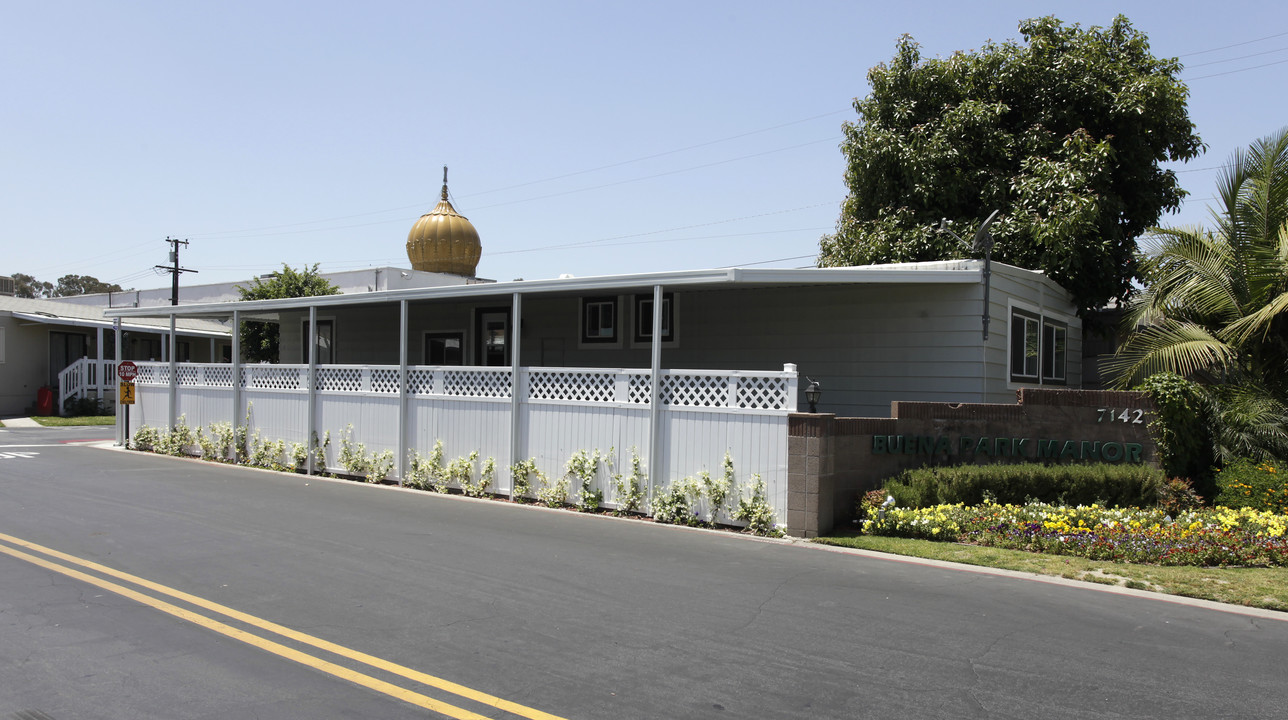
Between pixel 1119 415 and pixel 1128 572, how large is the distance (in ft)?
10.1

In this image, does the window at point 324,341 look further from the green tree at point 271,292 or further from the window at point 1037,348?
the window at point 1037,348

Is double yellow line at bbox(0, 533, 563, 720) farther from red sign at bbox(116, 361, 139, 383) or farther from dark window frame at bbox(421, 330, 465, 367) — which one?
red sign at bbox(116, 361, 139, 383)

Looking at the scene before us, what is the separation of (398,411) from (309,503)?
2.84m

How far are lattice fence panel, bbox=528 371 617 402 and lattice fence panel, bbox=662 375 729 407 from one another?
3.00ft

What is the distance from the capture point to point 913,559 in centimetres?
914

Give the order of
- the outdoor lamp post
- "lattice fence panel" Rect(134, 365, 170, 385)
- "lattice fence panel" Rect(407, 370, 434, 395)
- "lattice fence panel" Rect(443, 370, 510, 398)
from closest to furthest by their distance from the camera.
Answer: the outdoor lamp post, "lattice fence panel" Rect(443, 370, 510, 398), "lattice fence panel" Rect(407, 370, 434, 395), "lattice fence panel" Rect(134, 365, 170, 385)

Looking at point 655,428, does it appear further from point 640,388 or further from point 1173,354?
point 1173,354

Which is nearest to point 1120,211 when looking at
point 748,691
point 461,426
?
point 461,426

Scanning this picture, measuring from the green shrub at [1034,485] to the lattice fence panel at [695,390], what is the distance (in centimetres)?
230

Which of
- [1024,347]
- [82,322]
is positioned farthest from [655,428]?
[82,322]

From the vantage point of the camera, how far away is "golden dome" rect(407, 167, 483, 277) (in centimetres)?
3155

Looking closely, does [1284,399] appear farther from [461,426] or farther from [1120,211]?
[461,426]

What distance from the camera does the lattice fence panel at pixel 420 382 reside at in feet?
48.1

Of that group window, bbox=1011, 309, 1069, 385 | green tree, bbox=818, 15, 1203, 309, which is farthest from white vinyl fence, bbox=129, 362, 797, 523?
green tree, bbox=818, 15, 1203, 309
